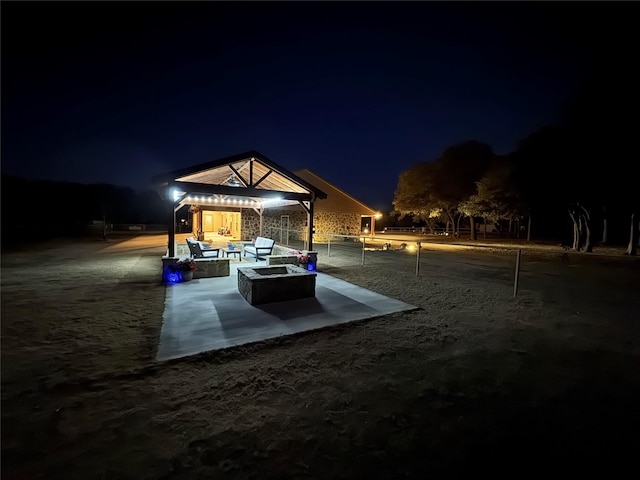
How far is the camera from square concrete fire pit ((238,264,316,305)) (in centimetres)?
562

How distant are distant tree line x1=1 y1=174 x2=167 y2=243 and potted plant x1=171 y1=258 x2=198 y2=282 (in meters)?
25.2

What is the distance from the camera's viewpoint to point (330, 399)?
9.12ft

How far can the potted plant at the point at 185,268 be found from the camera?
7570 mm

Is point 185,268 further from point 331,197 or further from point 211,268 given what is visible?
point 331,197

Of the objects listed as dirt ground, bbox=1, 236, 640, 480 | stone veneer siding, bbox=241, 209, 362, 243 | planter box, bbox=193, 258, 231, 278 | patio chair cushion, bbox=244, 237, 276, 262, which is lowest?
dirt ground, bbox=1, 236, 640, 480

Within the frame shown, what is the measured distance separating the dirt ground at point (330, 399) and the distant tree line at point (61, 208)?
29.3m

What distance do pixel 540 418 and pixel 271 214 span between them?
2044 centimetres

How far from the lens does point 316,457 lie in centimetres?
208

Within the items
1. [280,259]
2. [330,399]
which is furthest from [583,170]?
[330,399]

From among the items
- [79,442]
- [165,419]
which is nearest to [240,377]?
[165,419]

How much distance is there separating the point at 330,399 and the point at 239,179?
7.56 metres

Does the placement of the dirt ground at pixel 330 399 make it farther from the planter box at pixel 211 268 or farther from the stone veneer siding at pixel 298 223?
the stone veneer siding at pixel 298 223

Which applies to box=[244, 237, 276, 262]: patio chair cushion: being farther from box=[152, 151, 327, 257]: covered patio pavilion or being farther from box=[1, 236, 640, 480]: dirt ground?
box=[1, 236, 640, 480]: dirt ground

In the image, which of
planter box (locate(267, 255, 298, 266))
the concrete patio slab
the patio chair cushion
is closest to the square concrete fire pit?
the concrete patio slab
